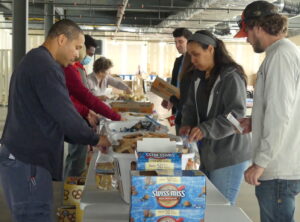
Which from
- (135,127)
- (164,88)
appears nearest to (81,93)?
(164,88)

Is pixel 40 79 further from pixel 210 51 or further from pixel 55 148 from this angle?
pixel 210 51

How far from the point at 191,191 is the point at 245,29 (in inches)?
39.4

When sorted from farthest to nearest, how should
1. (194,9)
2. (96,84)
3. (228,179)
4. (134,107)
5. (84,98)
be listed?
(194,9), (96,84), (134,107), (84,98), (228,179)

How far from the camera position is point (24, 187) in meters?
2.12

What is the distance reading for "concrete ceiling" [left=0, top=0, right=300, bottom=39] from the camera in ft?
33.0

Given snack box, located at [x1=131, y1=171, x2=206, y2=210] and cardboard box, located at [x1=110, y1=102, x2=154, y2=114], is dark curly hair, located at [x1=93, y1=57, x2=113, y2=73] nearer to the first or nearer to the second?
cardboard box, located at [x1=110, y1=102, x2=154, y2=114]

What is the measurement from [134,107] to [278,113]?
102 inches

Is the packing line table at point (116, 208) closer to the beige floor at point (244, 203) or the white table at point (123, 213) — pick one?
the white table at point (123, 213)

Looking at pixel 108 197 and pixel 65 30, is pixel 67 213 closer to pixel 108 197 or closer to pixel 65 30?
pixel 108 197

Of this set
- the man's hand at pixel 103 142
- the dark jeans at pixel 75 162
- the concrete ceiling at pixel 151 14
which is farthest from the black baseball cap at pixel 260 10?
the concrete ceiling at pixel 151 14

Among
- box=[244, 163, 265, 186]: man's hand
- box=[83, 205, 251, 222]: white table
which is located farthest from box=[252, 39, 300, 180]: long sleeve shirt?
box=[83, 205, 251, 222]: white table

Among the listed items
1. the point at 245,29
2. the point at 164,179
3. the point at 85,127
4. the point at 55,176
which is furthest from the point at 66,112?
the point at 245,29

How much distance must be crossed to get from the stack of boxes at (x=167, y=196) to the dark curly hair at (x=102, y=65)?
14.3 feet

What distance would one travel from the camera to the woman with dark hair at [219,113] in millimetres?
2396
